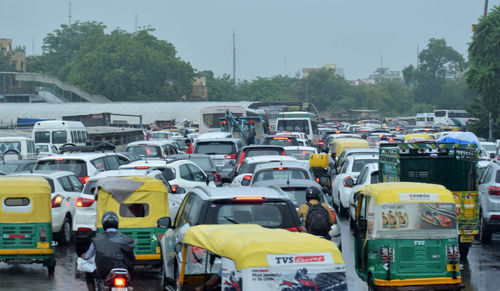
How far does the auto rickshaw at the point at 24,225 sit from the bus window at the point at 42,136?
99.1ft

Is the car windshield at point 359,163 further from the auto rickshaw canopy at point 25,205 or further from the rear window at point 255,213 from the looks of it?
the rear window at point 255,213

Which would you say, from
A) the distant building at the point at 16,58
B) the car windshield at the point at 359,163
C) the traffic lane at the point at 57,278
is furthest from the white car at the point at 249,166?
the distant building at the point at 16,58

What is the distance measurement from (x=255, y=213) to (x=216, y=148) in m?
21.2

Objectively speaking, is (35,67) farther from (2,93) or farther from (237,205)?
(237,205)

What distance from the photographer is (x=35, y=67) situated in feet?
598

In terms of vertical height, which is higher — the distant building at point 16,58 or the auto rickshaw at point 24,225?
the distant building at point 16,58

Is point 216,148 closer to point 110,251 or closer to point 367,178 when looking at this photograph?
point 367,178

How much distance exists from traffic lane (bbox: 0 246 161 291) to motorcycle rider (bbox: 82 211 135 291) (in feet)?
11.8

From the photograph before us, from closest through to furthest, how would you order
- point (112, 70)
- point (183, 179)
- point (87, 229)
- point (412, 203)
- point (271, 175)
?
1. point (412, 203)
2. point (87, 229)
3. point (271, 175)
4. point (183, 179)
5. point (112, 70)

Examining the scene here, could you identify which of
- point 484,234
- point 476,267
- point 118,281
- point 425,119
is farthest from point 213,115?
point 425,119

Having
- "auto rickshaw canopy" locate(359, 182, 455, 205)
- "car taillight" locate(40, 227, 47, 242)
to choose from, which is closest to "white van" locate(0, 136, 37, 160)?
"car taillight" locate(40, 227, 47, 242)

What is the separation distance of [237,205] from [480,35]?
43.1m

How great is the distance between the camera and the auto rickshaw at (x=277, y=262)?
6.70m

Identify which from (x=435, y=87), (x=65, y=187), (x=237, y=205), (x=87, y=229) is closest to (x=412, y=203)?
(x=237, y=205)
